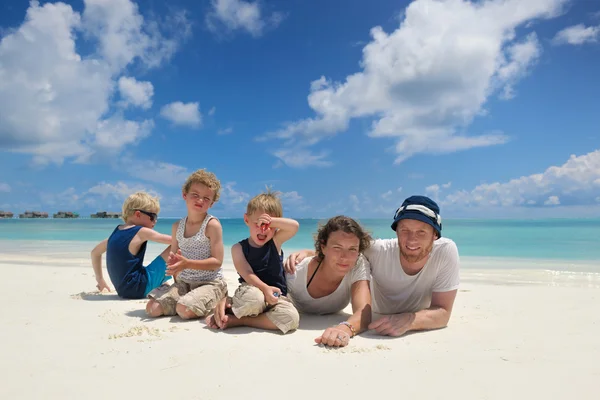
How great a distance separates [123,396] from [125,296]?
3300mm

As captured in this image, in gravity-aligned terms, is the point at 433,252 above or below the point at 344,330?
above

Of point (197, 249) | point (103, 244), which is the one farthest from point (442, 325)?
point (103, 244)

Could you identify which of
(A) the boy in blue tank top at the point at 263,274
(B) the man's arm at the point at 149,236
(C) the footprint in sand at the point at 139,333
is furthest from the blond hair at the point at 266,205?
(B) the man's arm at the point at 149,236

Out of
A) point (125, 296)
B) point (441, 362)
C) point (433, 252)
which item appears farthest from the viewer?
point (125, 296)

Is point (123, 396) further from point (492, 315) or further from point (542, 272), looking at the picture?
point (542, 272)

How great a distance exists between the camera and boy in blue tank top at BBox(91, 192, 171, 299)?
5.15 m

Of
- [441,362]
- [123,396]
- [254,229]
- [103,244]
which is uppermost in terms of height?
[254,229]

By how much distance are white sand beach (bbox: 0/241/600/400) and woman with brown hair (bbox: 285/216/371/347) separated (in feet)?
0.48

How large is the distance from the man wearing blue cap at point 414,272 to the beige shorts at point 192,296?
1.69 meters

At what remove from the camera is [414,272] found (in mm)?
3855

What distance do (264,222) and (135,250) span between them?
231 cm

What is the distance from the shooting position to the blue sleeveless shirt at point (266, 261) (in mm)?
3879

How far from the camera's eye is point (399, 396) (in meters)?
2.29

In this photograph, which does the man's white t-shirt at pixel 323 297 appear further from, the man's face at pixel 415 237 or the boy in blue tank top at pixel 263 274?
the man's face at pixel 415 237
